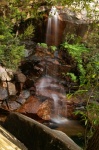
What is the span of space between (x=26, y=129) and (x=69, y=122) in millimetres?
4770

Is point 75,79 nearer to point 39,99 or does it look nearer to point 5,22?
point 39,99

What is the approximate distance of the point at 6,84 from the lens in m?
8.65

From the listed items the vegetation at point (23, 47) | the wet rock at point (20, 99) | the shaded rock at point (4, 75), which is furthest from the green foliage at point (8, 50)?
the wet rock at point (20, 99)

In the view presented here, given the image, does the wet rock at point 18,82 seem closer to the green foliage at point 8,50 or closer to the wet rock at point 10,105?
the green foliage at point 8,50

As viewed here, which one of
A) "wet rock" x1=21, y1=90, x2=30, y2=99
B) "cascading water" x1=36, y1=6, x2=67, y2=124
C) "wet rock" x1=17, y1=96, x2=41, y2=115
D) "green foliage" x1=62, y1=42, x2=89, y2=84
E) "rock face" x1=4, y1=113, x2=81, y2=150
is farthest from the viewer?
"green foliage" x1=62, y1=42, x2=89, y2=84

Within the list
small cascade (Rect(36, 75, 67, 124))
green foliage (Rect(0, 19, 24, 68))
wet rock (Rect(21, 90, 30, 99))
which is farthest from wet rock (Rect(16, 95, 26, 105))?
green foliage (Rect(0, 19, 24, 68))

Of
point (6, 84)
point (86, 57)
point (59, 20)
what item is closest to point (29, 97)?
point (6, 84)

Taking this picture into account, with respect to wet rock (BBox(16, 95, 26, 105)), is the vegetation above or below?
above

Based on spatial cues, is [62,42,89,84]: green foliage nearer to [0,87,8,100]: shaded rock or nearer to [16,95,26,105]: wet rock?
[16,95,26,105]: wet rock

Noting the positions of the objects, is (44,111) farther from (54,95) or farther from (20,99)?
(54,95)

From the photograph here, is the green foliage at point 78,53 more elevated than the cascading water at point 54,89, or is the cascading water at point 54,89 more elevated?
the green foliage at point 78,53

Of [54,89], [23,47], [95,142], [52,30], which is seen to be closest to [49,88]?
[54,89]

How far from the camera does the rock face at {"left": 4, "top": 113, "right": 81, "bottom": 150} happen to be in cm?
374

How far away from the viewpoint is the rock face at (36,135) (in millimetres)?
3744
